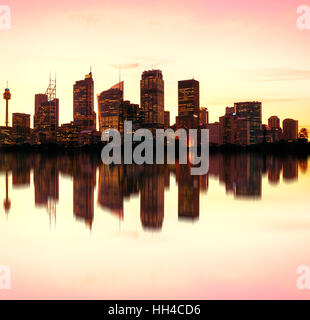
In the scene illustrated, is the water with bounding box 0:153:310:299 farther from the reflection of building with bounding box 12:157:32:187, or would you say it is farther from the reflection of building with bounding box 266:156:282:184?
the reflection of building with bounding box 266:156:282:184

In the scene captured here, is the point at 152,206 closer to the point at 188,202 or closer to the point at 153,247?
the point at 188,202

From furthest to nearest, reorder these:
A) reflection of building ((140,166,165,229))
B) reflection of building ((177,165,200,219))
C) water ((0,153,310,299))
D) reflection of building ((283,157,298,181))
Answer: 1. reflection of building ((283,157,298,181))
2. reflection of building ((177,165,200,219))
3. reflection of building ((140,166,165,229))
4. water ((0,153,310,299))

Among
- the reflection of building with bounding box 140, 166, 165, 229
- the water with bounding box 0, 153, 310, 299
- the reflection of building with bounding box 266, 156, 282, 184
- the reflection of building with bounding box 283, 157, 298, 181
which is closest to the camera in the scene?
the water with bounding box 0, 153, 310, 299

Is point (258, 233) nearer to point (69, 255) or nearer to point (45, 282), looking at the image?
point (69, 255)

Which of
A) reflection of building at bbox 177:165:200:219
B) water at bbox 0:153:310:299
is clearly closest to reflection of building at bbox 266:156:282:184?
reflection of building at bbox 177:165:200:219

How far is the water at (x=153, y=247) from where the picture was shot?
998cm

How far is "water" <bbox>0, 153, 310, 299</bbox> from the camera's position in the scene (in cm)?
998

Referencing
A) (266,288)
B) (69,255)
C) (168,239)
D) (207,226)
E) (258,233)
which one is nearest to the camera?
(266,288)

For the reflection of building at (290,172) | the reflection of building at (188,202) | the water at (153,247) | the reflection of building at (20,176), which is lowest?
the water at (153,247)

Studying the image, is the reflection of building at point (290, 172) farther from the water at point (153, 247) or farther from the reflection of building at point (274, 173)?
the water at point (153, 247)

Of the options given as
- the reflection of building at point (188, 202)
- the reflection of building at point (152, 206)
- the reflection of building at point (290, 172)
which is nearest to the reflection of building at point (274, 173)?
the reflection of building at point (290, 172)

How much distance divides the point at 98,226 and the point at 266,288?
8.65m

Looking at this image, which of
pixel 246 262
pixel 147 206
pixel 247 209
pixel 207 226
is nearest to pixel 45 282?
pixel 246 262
